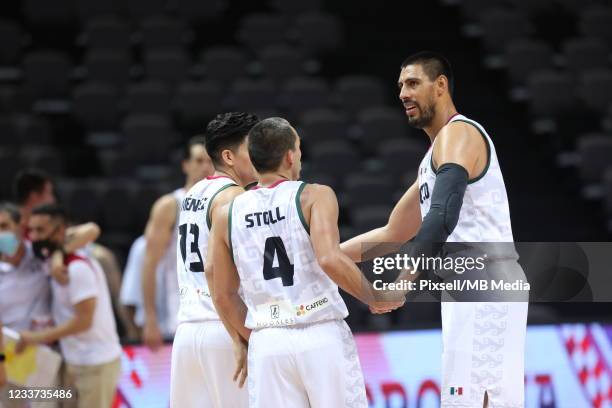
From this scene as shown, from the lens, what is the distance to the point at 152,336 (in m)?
8.52

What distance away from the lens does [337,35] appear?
15.1 m

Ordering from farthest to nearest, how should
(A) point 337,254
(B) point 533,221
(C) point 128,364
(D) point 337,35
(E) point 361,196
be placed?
1. (D) point 337,35
2. (B) point 533,221
3. (E) point 361,196
4. (C) point 128,364
5. (A) point 337,254

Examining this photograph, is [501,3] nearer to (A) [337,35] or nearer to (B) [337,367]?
(A) [337,35]

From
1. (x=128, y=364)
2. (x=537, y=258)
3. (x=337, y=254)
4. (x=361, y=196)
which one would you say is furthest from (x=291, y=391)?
(x=361, y=196)

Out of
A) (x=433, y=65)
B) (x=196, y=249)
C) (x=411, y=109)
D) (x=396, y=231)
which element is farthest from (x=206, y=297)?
(x=433, y=65)

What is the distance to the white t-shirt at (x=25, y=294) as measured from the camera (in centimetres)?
787

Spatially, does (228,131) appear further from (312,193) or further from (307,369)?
(307,369)

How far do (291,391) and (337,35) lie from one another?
10475 millimetres

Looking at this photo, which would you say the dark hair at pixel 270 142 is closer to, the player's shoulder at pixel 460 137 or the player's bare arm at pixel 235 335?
the player's bare arm at pixel 235 335

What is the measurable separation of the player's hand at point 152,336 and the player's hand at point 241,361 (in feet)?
9.94

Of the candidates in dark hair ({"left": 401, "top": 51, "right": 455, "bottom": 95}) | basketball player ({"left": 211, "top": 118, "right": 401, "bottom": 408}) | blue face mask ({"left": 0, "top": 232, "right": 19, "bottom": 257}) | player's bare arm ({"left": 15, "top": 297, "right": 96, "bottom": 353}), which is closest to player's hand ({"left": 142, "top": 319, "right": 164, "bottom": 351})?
player's bare arm ({"left": 15, "top": 297, "right": 96, "bottom": 353})

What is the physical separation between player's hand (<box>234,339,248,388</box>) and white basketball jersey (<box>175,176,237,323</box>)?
1.06 ft

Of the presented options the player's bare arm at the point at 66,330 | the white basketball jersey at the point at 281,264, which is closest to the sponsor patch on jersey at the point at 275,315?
the white basketball jersey at the point at 281,264

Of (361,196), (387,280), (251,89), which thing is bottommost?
(387,280)
